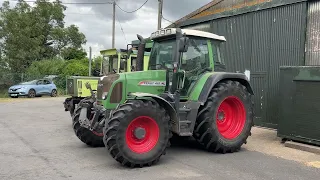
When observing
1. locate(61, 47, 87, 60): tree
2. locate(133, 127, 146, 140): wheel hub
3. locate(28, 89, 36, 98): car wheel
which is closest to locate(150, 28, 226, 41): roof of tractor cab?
locate(133, 127, 146, 140): wheel hub

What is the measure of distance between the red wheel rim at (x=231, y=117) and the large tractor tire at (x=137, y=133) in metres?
1.65

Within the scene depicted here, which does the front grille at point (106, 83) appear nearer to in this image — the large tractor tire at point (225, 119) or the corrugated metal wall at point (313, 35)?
the large tractor tire at point (225, 119)

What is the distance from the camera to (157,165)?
22.1ft

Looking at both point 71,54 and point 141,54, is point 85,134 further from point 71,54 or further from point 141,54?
point 71,54

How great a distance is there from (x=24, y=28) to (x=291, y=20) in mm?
31184

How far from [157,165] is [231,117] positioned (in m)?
2.37

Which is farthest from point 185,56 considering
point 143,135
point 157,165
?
point 157,165

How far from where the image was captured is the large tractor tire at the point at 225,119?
7.50 m

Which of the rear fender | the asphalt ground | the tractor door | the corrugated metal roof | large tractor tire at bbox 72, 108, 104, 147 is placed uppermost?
the corrugated metal roof

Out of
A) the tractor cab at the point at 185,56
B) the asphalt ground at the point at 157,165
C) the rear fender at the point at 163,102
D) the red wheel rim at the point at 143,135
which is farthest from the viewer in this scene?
the tractor cab at the point at 185,56

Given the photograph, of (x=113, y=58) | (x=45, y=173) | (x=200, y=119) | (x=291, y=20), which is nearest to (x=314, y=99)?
(x=200, y=119)

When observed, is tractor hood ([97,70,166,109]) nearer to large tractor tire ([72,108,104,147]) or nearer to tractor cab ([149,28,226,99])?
tractor cab ([149,28,226,99])

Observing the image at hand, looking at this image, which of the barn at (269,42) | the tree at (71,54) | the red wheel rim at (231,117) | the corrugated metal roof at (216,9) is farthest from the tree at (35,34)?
the red wheel rim at (231,117)

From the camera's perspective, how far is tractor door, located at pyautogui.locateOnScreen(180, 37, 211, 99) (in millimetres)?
7711
